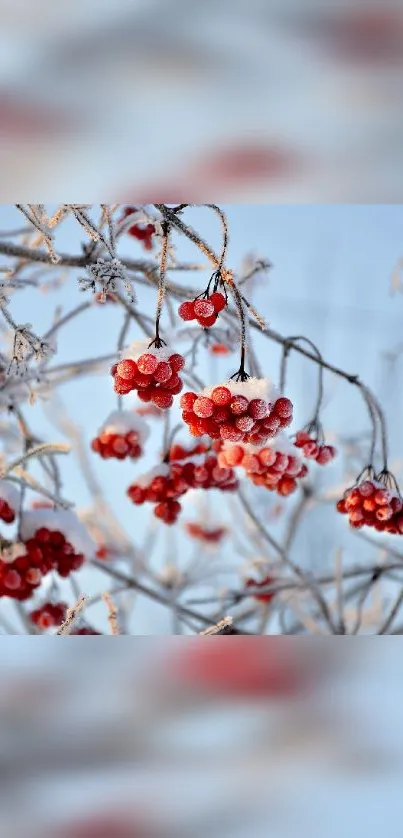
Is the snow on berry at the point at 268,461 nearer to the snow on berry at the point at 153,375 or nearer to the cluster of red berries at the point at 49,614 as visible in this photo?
the snow on berry at the point at 153,375

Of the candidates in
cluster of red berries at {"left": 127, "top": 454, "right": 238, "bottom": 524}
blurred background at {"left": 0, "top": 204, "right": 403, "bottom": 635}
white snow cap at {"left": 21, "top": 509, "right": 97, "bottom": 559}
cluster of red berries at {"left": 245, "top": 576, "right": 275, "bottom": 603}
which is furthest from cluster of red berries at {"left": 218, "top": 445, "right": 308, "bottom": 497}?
blurred background at {"left": 0, "top": 204, "right": 403, "bottom": 635}

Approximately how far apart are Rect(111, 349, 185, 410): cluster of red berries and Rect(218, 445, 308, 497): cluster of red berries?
0.27 m

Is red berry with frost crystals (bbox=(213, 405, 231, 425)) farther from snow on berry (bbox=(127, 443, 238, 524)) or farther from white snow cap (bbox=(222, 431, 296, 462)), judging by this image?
snow on berry (bbox=(127, 443, 238, 524))

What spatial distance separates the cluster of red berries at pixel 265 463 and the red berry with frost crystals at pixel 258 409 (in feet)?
0.78

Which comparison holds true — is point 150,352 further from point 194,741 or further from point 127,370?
point 194,741

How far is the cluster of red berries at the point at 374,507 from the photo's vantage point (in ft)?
3.56

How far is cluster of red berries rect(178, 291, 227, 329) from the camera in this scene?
716 millimetres

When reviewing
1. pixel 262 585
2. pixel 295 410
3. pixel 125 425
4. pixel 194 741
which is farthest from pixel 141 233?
pixel 295 410

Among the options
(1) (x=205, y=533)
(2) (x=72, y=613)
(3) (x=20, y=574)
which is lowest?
(2) (x=72, y=613)

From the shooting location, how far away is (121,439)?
128cm

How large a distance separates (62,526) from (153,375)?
1.41 feet
